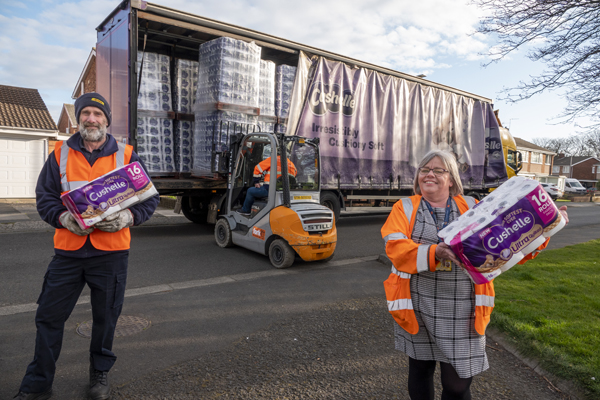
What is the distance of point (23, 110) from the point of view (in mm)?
17609

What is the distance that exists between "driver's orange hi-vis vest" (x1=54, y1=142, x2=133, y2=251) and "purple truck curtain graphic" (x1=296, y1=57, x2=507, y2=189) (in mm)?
7040

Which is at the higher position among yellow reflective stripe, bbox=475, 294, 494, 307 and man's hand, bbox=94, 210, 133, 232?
man's hand, bbox=94, 210, 133, 232

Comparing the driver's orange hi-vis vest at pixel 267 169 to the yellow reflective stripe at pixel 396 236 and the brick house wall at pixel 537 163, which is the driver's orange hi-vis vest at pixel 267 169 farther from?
the brick house wall at pixel 537 163

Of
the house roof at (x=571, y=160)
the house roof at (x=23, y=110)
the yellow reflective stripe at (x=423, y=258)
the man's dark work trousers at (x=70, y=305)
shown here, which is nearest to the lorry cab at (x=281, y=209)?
the man's dark work trousers at (x=70, y=305)

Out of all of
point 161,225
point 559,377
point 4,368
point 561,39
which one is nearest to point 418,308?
point 559,377

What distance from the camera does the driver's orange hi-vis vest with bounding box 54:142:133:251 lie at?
264cm

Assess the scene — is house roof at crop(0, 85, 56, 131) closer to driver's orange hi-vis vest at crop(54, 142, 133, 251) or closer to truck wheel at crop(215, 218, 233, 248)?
truck wheel at crop(215, 218, 233, 248)

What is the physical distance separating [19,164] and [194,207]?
1012cm

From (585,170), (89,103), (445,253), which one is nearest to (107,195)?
(89,103)

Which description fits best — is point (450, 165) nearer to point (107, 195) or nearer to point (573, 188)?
point (107, 195)

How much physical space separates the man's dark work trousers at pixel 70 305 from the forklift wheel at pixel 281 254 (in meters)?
3.78

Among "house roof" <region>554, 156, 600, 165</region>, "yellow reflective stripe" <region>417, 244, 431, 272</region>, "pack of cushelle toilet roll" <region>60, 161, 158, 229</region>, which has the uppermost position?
"house roof" <region>554, 156, 600, 165</region>

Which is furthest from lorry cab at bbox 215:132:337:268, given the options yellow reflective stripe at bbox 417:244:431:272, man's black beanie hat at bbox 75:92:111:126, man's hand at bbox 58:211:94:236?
yellow reflective stripe at bbox 417:244:431:272

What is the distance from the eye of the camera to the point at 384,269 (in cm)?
680
